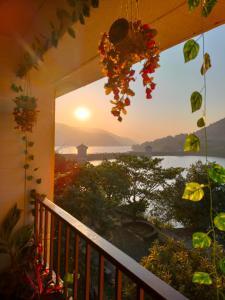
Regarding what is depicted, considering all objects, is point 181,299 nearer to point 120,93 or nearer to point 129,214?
point 120,93

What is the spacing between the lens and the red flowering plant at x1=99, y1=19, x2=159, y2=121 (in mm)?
901

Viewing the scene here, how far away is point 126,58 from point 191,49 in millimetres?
215

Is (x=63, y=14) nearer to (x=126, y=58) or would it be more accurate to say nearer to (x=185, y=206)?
(x=126, y=58)

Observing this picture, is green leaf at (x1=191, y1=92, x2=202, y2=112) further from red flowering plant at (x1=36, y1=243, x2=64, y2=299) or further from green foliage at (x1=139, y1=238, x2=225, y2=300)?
green foliage at (x1=139, y1=238, x2=225, y2=300)

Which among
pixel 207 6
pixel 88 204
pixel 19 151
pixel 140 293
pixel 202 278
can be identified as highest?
pixel 207 6

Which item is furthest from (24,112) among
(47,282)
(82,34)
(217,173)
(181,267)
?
(181,267)

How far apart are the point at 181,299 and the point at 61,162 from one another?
4.34m

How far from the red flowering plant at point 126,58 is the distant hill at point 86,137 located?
189cm

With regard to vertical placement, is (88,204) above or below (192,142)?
below

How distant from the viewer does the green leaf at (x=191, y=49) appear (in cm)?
79

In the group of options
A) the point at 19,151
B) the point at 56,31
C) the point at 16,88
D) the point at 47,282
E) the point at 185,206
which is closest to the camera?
the point at 56,31

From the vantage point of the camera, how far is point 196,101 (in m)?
0.74

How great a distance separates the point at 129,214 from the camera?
286 inches

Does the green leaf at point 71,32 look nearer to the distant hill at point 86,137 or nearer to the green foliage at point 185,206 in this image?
the distant hill at point 86,137
